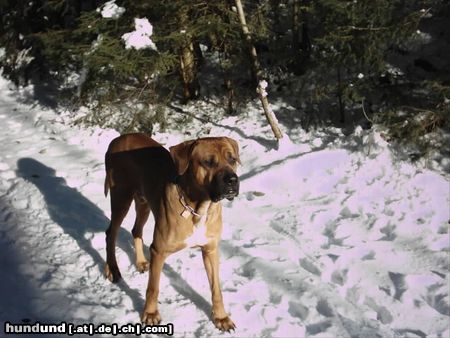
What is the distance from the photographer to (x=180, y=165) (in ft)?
11.9

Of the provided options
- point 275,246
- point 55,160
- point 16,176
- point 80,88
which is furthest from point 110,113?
point 275,246

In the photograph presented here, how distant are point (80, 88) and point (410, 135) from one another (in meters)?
5.49

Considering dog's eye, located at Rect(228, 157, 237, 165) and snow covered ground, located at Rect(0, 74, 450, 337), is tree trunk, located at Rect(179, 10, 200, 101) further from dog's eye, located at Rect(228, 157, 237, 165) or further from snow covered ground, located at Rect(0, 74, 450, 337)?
dog's eye, located at Rect(228, 157, 237, 165)

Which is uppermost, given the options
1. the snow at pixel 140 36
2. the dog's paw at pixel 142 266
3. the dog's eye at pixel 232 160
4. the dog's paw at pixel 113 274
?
the snow at pixel 140 36

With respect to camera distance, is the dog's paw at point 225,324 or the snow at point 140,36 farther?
the snow at point 140,36

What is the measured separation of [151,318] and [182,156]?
1.42 metres

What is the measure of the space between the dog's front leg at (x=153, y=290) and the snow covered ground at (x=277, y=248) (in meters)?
0.15

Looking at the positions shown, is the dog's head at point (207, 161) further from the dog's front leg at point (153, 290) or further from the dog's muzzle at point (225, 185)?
the dog's front leg at point (153, 290)

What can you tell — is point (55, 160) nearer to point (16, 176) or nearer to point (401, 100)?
point (16, 176)

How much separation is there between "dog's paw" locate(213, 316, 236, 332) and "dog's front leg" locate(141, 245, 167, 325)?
488mm

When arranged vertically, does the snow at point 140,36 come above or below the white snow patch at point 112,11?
below

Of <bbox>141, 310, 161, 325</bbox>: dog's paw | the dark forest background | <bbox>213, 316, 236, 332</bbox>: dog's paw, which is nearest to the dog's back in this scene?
<bbox>141, 310, 161, 325</bbox>: dog's paw

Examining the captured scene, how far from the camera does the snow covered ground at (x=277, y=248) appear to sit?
13.5ft

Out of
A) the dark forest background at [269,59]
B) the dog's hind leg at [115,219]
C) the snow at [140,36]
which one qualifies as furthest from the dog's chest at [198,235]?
the snow at [140,36]
